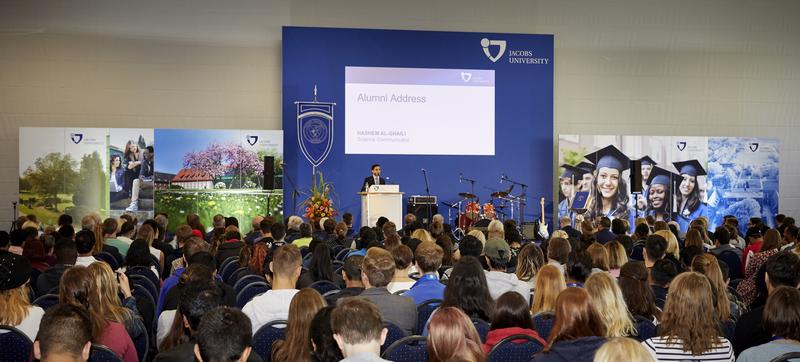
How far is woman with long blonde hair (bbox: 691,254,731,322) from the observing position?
15.1 ft

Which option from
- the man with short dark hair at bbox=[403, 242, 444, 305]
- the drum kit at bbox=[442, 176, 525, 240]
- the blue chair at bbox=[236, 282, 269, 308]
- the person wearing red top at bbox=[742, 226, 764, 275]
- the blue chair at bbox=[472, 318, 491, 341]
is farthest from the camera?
the drum kit at bbox=[442, 176, 525, 240]

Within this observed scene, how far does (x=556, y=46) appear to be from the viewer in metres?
17.3

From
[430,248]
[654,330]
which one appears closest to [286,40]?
[430,248]

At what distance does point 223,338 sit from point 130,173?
1258cm

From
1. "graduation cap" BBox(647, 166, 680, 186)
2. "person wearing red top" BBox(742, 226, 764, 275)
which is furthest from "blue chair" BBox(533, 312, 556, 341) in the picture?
"graduation cap" BBox(647, 166, 680, 186)

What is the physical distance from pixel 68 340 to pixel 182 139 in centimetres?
1219

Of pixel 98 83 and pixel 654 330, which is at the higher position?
pixel 98 83

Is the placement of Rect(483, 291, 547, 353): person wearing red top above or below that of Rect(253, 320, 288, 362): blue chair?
above

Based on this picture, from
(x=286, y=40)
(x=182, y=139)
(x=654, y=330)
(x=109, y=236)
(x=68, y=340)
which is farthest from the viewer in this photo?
(x=286, y=40)

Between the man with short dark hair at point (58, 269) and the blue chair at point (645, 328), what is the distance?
380 centimetres

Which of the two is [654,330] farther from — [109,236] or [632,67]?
[632,67]

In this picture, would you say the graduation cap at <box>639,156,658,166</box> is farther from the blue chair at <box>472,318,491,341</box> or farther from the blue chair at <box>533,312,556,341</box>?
the blue chair at <box>472,318,491,341</box>

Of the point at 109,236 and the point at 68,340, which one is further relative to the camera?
the point at 109,236

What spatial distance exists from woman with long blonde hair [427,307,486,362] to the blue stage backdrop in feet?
41.5
